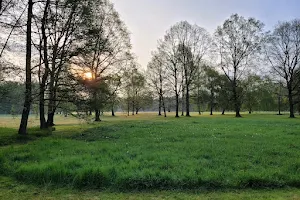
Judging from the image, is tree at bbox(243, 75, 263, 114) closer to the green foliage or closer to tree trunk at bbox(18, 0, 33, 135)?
tree trunk at bbox(18, 0, 33, 135)

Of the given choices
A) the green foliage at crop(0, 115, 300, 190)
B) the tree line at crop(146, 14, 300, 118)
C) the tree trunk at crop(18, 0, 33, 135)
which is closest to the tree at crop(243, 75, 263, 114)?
the tree line at crop(146, 14, 300, 118)

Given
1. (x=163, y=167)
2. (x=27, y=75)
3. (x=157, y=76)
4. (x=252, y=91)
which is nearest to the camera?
(x=163, y=167)

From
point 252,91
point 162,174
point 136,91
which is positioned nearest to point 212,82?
point 252,91

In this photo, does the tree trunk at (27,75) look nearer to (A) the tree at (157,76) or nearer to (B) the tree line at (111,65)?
(B) the tree line at (111,65)

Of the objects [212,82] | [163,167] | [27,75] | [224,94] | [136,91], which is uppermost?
[212,82]

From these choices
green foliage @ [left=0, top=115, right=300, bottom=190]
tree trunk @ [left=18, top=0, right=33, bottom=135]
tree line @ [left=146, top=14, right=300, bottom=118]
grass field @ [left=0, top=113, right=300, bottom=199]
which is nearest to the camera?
grass field @ [left=0, top=113, right=300, bottom=199]

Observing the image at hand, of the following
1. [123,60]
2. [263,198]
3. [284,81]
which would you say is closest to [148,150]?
[263,198]

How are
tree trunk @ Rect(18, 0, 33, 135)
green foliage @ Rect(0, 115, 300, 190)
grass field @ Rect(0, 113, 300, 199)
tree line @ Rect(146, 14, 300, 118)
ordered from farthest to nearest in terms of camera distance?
tree line @ Rect(146, 14, 300, 118) → tree trunk @ Rect(18, 0, 33, 135) → green foliage @ Rect(0, 115, 300, 190) → grass field @ Rect(0, 113, 300, 199)

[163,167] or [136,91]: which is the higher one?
[136,91]

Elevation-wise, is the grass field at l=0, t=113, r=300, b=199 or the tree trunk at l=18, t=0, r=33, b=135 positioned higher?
the tree trunk at l=18, t=0, r=33, b=135

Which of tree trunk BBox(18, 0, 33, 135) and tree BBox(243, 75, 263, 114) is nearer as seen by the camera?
tree trunk BBox(18, 0, 33, 135)

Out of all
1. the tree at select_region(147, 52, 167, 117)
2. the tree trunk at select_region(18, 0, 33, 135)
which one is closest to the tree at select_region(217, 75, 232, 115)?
the tree at select_region(147, 52, 167, 117)

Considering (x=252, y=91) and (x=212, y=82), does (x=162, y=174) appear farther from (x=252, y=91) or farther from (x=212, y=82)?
(x=252, y=91)

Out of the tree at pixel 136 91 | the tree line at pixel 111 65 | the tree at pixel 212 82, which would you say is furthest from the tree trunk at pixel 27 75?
the tree at pixel 212 82
